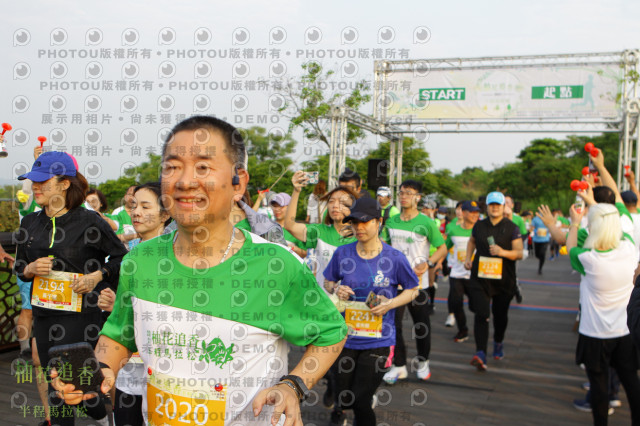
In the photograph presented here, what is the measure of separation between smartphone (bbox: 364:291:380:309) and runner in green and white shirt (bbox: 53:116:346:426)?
207 cm

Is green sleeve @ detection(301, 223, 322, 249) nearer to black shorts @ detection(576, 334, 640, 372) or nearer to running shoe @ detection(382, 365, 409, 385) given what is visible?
running shoe @ detection(382, 365, 409, 385)

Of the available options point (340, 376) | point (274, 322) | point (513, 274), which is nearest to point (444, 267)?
point (513, 274)

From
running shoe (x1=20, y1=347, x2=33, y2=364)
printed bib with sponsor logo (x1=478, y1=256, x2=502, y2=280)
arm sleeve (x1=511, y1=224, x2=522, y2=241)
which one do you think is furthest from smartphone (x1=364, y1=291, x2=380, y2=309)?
running shoe (x1=20, y1=347, x2=33, y2=364)

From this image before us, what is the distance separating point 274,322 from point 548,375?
525cm

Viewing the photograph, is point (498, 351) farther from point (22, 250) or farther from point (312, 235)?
point (22, 250)

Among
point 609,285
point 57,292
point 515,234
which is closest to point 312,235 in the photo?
point 57,292

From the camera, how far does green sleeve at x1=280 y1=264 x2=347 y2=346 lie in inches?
69.9

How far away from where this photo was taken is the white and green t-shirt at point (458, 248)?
7719 mm

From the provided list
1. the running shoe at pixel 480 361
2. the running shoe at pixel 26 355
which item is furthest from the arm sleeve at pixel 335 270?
the running shoe at pixel 26 355

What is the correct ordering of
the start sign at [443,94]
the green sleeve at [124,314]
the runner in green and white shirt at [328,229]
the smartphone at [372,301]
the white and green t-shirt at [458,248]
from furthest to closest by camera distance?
the start sign at [443,94], the white and green t-shirt at [458,248], the runner in green and white shirt at [328,229], the smartphone at [372,301], the green sleeve at [124,314]

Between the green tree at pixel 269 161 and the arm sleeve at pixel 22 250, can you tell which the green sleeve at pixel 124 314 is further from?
the green tree at pixel 269 161

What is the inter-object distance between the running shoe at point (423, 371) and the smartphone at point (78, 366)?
15.3 feet

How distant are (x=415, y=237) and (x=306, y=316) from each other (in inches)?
180

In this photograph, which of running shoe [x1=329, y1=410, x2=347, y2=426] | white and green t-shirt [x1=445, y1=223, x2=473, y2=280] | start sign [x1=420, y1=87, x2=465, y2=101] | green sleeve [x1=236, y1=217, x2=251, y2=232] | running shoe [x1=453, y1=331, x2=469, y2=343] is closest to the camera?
green sleeve [x1=236, y1=217, x2=251, y2=232]
